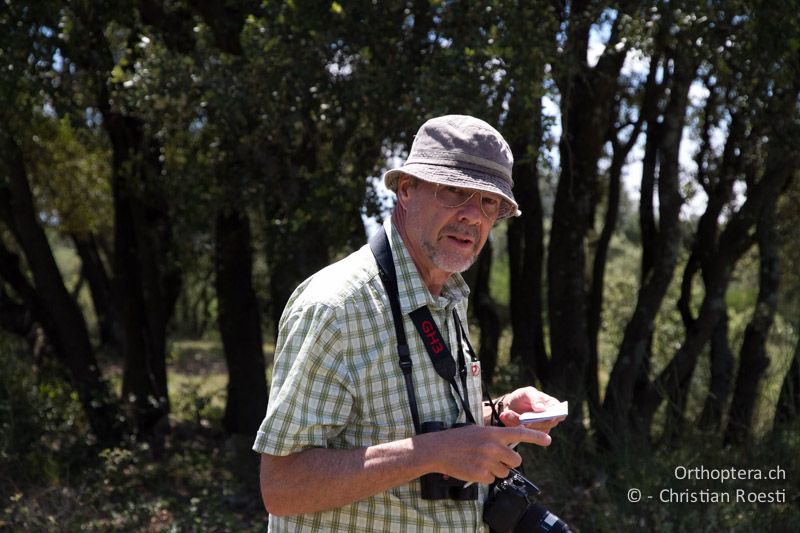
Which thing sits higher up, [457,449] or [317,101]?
[317,101]

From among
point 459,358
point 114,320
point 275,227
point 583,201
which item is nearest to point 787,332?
point 583,201

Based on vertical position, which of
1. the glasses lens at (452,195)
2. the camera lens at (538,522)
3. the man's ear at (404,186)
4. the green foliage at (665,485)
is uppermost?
the man's ear at (404,186)

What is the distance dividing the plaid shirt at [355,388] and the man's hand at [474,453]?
0.19 metres

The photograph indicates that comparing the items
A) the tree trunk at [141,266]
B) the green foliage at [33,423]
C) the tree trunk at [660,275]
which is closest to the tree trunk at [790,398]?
the tree trunk at [660,275]

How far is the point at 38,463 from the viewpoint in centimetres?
713

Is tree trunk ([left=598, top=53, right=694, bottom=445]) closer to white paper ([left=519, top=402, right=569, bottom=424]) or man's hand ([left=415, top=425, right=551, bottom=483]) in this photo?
white paper ([left=519, top=402, right=569, bottom=424])

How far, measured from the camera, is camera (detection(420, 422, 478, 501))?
227 centimetres

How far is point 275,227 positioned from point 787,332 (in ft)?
13.6

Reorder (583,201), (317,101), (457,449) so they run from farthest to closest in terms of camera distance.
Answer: (583,201) < (317,101) < (457,449)

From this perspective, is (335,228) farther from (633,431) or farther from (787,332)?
(787,332)

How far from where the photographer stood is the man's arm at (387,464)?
7.01ft

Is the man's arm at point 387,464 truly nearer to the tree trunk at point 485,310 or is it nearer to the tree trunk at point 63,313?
the tree trunk at point 63,313

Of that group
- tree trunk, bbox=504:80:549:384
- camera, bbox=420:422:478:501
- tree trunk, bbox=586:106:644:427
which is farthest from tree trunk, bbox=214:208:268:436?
camera, bbox=420:422:478:501

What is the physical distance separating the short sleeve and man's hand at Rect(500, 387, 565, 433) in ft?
1.83
